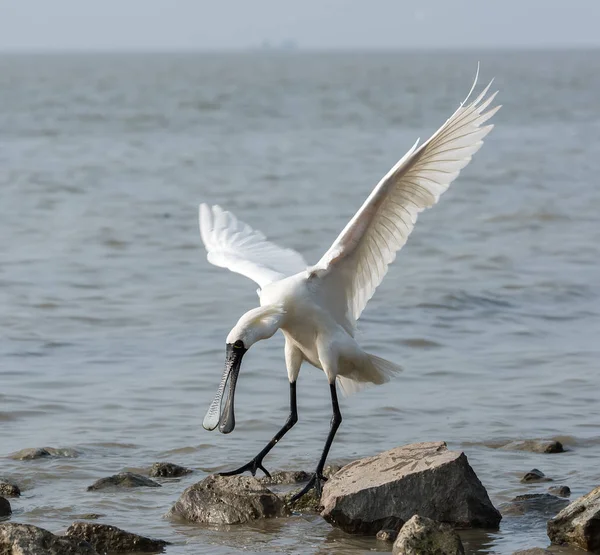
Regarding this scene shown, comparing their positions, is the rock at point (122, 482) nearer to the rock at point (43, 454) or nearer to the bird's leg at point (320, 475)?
the rock at point (43, 454)

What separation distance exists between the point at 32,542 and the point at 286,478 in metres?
2.51

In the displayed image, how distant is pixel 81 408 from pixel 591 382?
14.4 ft

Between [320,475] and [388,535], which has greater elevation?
[320,475]

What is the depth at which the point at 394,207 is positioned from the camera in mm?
8648

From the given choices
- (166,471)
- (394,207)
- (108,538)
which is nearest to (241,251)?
(394,207)

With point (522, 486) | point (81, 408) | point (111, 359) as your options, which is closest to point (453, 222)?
point (111, 359)

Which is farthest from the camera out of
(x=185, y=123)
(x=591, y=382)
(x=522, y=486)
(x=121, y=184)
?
(x=185, y=123)

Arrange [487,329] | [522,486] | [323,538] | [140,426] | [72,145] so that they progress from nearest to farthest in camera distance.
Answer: [323,538], [522,486], [140,426], [487,329], [72,145]

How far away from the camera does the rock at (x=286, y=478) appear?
8.77 metres

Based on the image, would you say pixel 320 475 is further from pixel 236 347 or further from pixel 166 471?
pixel 166 471

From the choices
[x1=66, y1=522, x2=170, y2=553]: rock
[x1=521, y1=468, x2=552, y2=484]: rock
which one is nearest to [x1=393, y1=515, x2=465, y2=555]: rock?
[x1=66, y1=522, x2=170, y2=553]: rock

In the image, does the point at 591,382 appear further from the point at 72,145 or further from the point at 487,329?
the point at 72,145

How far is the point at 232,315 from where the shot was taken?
48.0ft

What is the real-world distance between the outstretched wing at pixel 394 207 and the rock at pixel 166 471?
1510 millimetres
